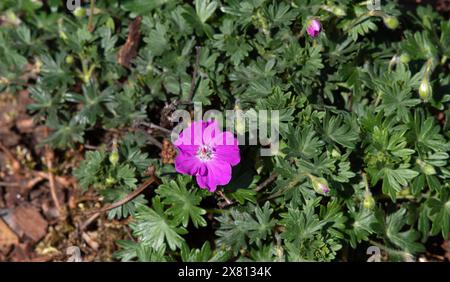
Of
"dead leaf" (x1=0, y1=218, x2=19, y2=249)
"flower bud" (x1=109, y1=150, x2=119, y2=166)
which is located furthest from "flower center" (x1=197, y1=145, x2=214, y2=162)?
"dead leaf" (x1=0, y1=218, x2=19, y2=249)

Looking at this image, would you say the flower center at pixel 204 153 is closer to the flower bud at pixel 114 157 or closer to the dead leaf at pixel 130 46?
the flower bud at pixel 114 157

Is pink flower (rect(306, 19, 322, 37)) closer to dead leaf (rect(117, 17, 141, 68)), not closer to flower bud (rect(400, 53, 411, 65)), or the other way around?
flower bud (rect(400, 53, 411, 65))

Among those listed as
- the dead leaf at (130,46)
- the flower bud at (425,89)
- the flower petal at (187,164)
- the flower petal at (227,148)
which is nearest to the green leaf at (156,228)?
the flower petal at (187,164)

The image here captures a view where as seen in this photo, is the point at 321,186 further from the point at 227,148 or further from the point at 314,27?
the point at 314,27

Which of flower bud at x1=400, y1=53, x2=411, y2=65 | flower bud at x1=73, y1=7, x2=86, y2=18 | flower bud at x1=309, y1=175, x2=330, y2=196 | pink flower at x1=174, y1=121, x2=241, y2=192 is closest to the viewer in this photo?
flower bud at x1=309, y1=175, x2=330, y2=196

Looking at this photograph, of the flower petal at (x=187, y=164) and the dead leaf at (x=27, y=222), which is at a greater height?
the flower petal at (x=187, y=164)

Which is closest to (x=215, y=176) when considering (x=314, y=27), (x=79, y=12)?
(x=314, y=27)

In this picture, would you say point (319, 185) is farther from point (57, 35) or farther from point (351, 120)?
point (57, 35)

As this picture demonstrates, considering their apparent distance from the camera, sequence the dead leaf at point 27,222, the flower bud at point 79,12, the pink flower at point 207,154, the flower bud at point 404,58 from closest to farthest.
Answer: the pink flower at point 207,154 < the flower bud at point 404,58 < the flower bud at point 79,12 < the dead leaf at point 27,222
